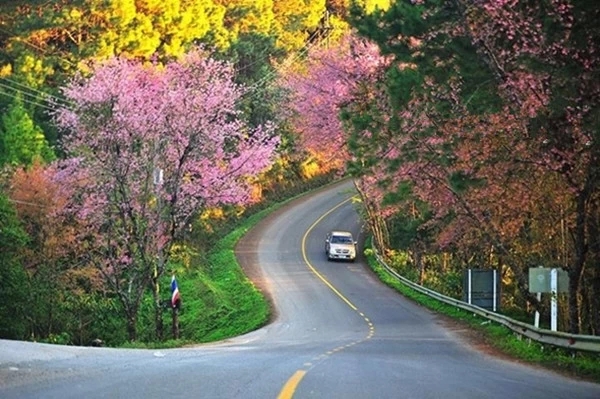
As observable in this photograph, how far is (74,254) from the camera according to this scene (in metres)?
37.4

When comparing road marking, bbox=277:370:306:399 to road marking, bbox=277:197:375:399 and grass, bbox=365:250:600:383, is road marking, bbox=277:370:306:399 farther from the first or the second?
grass, bbox=365:250:600:383

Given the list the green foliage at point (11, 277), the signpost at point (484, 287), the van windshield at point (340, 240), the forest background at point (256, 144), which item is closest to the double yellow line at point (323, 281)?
the van windshield at point (340, 240)

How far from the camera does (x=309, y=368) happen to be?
14359 mm

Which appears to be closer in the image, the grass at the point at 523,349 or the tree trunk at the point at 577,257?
the grass at the point at 523,349

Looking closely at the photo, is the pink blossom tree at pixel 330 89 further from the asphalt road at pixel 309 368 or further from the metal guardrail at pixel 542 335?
the asphalt road at pixel 309 368

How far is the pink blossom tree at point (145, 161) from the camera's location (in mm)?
29578

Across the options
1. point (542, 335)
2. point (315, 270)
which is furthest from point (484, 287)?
point (315, 270)

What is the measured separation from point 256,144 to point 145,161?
6.48 metres

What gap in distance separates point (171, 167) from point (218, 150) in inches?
88.3

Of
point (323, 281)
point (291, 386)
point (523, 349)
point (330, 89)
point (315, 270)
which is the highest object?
Answer: point (330, 89)

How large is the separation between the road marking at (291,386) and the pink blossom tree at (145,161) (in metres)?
16.1

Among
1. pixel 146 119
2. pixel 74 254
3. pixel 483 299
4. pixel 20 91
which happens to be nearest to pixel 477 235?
pixel 483 299

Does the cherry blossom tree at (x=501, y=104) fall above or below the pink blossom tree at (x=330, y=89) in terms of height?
below

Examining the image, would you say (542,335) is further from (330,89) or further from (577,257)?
(330,89)
